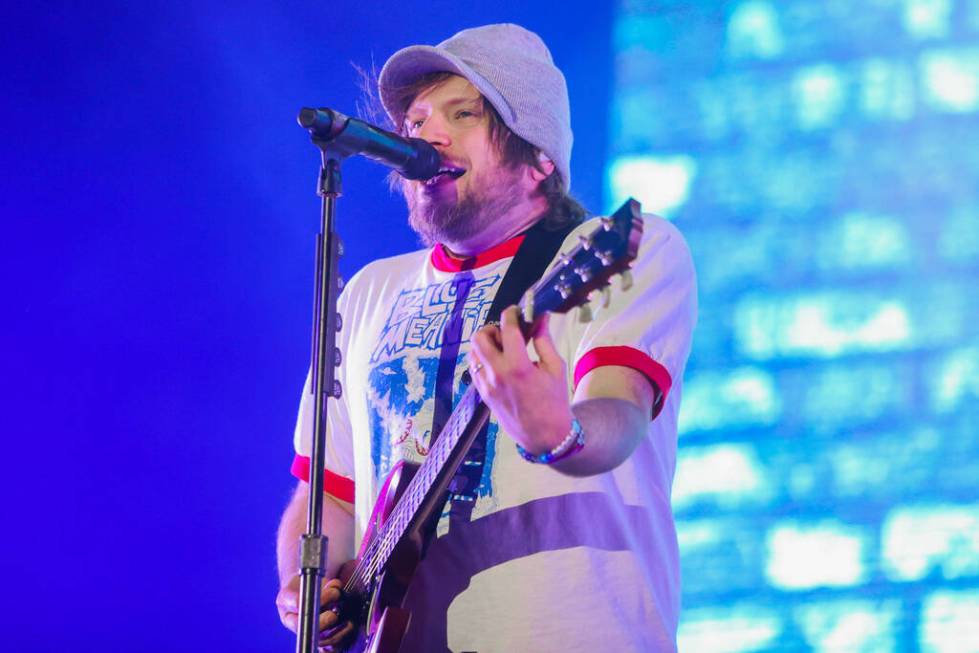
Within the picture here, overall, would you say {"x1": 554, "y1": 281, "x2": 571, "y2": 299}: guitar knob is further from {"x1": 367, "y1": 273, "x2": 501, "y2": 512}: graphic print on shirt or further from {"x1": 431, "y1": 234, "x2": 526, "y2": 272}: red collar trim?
{"x1": 431, "y1": 234, "x2": 526, "y2": 272}: red collar trim

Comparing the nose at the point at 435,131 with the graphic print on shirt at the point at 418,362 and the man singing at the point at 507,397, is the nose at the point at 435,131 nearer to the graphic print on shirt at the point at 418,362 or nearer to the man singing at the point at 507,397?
the man singing at the point at 507,397

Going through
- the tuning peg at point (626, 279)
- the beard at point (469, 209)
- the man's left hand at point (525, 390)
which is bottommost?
the man's left hand at point (525, 390)

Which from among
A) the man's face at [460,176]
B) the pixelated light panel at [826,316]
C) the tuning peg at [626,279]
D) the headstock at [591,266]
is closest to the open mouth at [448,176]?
the man's face at [460,176]

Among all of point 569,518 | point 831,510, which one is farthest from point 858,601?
point 569,518

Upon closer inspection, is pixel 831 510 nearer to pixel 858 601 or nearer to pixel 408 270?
pixel 858 601

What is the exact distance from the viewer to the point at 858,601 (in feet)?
9.00

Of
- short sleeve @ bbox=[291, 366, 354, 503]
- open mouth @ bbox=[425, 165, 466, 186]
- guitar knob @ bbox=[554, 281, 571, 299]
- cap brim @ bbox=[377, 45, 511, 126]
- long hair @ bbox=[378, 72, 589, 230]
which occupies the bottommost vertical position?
guitar knob @ bbox=[554, 281, 571, 299]

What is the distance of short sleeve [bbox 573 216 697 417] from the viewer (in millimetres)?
1777

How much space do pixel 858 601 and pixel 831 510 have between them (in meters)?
0.23

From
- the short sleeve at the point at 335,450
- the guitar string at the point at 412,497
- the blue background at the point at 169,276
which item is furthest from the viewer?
the blue background at the point at 169,276

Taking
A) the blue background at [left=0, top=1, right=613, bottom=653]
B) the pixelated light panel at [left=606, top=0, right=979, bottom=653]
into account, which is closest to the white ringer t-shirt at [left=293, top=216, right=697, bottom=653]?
the pixelated light panel at [left=606, top=0, right=979, bottom=653]

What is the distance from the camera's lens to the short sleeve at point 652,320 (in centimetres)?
178

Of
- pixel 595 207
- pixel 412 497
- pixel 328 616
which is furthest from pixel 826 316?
pixel 328 616

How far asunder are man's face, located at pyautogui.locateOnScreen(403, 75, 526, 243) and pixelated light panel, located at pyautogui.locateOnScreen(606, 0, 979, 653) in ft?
2.87
